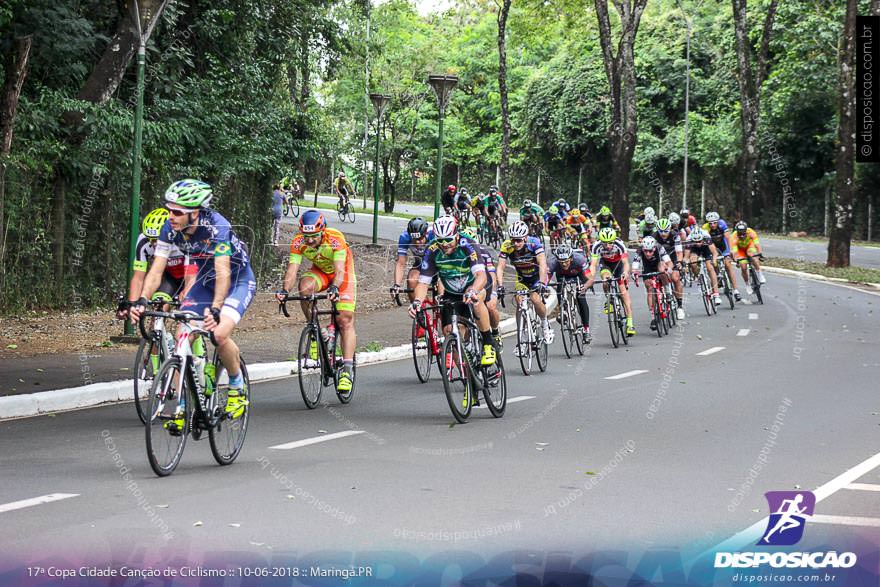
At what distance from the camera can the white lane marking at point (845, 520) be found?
7.56 m

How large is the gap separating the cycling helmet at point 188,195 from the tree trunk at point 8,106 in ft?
35.6

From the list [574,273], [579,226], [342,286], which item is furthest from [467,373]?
[579,226]

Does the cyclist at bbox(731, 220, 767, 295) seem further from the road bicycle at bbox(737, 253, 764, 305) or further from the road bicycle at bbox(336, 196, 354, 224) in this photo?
the road bicycle at bbox(336, 196, 354, 224)

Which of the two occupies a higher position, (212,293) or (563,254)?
(212,293)

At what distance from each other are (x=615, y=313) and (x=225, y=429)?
1208 cm

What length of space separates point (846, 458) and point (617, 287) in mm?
10300

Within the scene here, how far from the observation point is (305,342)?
1243cm

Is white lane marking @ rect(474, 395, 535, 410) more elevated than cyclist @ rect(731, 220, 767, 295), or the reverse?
cyclist @ rect(731, 220, 767, 295)

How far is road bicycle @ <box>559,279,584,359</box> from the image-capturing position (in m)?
18.8

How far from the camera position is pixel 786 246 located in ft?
159

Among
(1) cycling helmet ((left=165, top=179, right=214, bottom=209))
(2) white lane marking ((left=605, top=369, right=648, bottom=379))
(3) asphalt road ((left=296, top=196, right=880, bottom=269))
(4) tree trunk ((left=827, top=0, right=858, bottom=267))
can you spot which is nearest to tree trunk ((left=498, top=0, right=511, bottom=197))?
(3) asphalt road ((left=296, top=196, right=880, bottom=269))


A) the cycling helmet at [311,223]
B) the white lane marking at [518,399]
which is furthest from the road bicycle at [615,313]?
the cycling helmet at [311,223]

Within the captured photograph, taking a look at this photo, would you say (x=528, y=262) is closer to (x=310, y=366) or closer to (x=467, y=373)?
(x=310, y=366)

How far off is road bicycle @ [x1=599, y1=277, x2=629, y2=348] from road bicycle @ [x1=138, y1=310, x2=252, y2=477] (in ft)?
39.0
